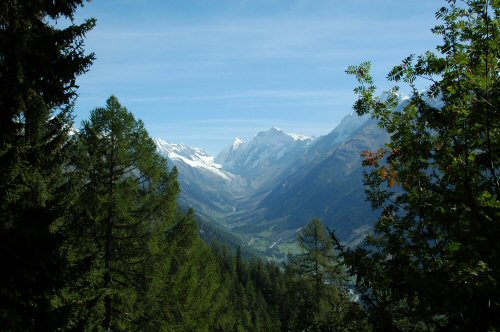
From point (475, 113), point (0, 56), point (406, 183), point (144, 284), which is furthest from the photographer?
point (144, 284)

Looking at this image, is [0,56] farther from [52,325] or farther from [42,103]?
[52,325]

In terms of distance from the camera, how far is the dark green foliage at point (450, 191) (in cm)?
546

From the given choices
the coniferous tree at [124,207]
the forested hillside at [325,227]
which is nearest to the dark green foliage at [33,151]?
the forested hillside at [325,227]

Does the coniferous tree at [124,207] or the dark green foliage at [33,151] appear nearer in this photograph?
the dark green foliage at [33,151]

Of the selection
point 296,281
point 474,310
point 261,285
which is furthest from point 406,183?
point 261,285

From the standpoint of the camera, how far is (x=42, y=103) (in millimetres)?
9773

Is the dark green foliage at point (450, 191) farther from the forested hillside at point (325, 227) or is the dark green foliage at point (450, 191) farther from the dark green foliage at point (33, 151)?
the dark green foliage at point (33, 151)

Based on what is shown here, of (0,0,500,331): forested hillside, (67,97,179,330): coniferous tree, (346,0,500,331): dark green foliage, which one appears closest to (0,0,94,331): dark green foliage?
(0,0,500,331): forested hillside

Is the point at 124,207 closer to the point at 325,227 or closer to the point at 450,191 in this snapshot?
the point at 325,227

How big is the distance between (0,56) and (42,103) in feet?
4.46

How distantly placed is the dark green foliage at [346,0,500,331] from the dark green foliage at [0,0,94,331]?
711 centimetres

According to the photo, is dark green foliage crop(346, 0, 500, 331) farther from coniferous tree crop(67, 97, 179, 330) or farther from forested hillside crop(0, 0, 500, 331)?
coniferous tree crop(67, 97, 179, 330)

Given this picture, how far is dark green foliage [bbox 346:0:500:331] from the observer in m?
5.46

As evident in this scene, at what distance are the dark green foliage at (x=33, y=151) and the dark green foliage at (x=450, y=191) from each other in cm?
711
